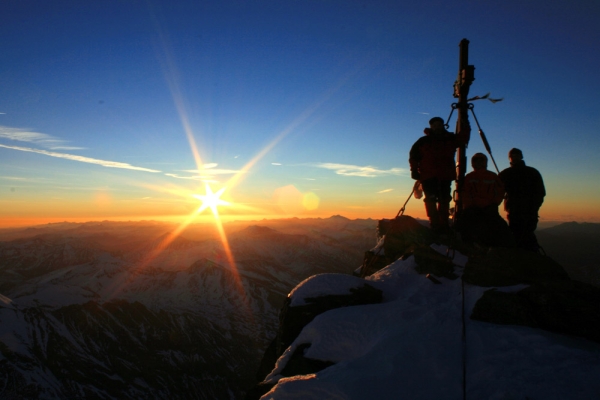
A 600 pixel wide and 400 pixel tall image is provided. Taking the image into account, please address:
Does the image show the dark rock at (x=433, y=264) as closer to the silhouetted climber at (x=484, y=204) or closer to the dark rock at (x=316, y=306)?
the silhouetted climber at (x=484, y=204)

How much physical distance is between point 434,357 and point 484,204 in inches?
284

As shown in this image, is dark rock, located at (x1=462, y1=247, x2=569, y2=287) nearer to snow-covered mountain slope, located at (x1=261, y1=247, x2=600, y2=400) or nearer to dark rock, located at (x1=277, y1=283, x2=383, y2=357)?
snow-covered mountain slope, located at (x1=261, y1=247, x2=600, y2=400)

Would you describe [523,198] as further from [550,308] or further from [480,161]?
[550,308]

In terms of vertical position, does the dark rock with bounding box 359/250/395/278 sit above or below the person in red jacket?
below

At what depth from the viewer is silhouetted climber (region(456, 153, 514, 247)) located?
12000 mm

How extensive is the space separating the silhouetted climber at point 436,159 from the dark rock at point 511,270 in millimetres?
2928

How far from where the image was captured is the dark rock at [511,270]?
946cm

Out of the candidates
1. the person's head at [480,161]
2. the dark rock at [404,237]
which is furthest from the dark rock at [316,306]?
the dark rock at [404,237]

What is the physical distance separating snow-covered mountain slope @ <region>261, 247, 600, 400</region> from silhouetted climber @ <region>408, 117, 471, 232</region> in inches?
157

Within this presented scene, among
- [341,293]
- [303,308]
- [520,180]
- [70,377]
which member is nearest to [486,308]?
[341,293]

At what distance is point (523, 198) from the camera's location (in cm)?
1283

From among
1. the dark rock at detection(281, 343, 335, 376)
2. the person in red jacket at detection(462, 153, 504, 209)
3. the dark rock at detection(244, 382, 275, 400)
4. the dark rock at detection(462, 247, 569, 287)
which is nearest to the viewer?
the dark rock at detection(281, 343, 335, 376)

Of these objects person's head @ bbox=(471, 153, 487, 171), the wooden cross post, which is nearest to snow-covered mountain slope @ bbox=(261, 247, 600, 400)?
person's head @ bbox=(471, 153, 487, 171)

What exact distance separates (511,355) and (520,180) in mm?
8610
